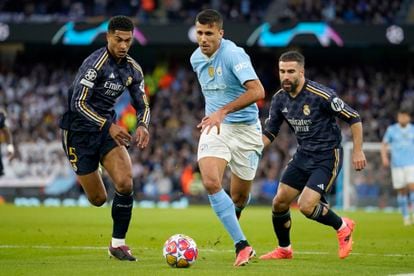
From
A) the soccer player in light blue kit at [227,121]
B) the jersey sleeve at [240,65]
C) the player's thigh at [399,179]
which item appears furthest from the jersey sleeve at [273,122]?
the player's thigh at [399,179]

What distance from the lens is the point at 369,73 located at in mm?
35188

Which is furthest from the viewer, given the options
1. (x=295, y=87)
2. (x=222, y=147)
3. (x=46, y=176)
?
(x=46, y=176)

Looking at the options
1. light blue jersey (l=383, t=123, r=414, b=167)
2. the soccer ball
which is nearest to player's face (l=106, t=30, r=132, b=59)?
the soccer ball

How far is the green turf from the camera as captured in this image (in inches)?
375

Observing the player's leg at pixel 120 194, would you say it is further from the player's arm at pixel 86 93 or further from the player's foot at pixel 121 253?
the player's arm at pixel 86 93

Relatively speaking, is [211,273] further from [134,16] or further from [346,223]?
[134,16]

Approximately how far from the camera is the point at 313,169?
1104cm

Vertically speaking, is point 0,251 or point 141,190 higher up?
point 0,251

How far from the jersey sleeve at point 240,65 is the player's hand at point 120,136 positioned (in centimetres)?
130

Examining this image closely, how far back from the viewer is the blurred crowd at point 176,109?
2989 centimetres

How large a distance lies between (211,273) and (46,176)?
76.8ft

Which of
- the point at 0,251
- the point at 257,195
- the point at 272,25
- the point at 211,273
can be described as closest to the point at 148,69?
the point at 272,25

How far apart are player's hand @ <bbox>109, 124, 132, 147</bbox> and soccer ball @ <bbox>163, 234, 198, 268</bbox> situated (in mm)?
1159

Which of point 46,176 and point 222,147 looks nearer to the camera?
point 222,147
